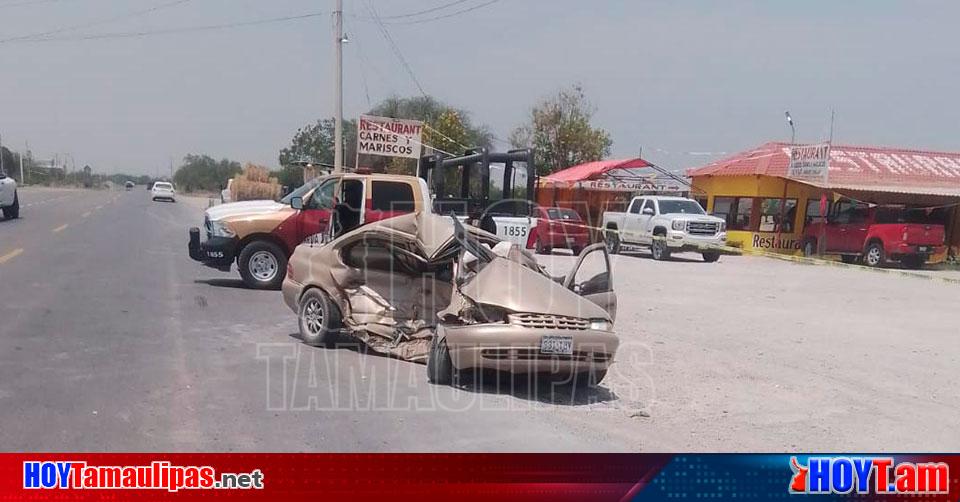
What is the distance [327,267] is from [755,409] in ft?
16.1

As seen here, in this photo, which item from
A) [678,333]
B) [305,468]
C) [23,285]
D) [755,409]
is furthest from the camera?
[23,285]

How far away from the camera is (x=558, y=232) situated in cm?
2731

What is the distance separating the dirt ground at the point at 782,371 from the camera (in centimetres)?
690

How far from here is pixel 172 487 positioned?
4160 mm

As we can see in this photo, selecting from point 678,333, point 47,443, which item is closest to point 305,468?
point 47,443

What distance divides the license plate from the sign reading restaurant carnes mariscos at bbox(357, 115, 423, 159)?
17.7 m

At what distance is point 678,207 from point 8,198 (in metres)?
22.6

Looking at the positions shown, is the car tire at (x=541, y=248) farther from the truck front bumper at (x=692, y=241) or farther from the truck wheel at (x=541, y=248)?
the truck front bumper at (x=692, y=241)

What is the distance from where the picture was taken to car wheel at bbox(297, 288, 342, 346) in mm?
9500

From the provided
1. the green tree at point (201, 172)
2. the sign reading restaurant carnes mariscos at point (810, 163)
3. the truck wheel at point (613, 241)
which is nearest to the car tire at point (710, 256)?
the truck wheel at point (613, 241)

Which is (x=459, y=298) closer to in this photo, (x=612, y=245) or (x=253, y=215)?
(x=253, y=215)

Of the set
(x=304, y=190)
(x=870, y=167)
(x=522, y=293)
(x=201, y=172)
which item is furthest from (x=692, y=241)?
(x=201, y=172)

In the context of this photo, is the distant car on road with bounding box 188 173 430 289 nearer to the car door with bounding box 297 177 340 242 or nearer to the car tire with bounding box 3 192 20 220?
the car door with bounding box 297 177 340 242

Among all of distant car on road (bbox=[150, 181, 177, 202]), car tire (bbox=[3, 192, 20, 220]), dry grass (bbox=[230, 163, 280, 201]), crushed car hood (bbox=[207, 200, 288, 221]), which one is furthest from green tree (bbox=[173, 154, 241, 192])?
crushed car hood (bbox=[207, 200, 288, 221])
